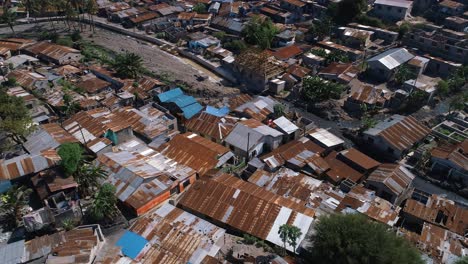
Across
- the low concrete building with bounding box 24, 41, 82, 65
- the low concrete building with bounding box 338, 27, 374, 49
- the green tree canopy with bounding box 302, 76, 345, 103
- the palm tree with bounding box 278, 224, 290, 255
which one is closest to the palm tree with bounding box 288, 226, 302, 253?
the palm tree with bounding box 278, 224, 290, 255

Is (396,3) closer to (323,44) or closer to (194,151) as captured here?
(323,44)

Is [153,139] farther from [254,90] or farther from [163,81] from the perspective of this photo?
[254,90]

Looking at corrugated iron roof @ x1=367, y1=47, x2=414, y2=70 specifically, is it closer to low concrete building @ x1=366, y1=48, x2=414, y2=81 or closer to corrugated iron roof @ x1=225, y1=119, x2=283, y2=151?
low concrete building @ x1=366, y1=48, x2=414, y2=81

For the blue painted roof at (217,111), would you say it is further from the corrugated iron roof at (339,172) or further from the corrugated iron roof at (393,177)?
the corrugated iron roof at (393,177)

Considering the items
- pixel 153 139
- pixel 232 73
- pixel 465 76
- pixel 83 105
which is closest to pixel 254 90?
pixel 232 73

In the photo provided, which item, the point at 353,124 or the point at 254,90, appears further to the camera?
the point at 254,90

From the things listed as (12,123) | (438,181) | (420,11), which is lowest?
(438,181)
